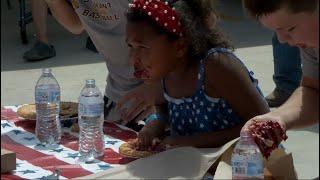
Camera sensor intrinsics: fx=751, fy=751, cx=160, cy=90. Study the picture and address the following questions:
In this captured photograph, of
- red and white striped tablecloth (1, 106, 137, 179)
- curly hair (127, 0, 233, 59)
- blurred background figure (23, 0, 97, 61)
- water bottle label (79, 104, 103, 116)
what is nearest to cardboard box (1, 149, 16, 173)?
red and white striped tablecloth (1, 106, 137, 179)

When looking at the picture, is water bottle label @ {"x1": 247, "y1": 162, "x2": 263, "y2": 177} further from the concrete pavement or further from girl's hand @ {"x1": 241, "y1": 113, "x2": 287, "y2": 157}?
the concrete pavement

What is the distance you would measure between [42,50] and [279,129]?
517cm

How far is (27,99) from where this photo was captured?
5.53 meters

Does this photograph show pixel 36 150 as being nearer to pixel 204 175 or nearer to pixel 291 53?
pixel 204 175

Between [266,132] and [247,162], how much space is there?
0.58 feet

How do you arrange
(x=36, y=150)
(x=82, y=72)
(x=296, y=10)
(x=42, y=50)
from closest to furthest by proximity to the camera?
(x=296, y=10), (x=36, y=150), (x=82, y=72), (x=42, y=50)

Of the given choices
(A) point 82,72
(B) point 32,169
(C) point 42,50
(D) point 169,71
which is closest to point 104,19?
(D) point 169,71

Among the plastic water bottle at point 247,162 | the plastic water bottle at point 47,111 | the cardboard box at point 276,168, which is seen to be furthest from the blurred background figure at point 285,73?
the plastic water bottle at point 247,162

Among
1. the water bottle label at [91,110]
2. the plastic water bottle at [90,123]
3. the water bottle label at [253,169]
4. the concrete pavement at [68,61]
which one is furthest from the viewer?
the concrete pavement at [68,61]

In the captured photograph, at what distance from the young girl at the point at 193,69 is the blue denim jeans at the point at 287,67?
2507 mm

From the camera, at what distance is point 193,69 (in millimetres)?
2488

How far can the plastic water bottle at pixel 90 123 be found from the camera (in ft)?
8.45

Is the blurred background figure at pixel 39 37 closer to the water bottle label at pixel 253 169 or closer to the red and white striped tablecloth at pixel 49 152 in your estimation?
the red and white striped tablecloth at pixel 49 152

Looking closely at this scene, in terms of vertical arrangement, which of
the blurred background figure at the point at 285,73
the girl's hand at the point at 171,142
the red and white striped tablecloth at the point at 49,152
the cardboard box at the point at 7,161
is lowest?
the blurred background figure at the point at 285,73
